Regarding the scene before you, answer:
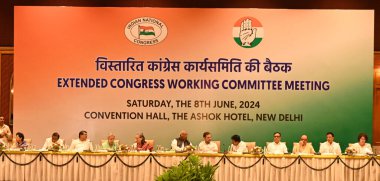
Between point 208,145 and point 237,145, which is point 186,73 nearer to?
point 208,145

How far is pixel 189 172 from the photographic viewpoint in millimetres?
5105

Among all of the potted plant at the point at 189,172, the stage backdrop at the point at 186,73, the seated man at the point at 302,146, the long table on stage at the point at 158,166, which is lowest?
the long table on stage at the point at 158,166

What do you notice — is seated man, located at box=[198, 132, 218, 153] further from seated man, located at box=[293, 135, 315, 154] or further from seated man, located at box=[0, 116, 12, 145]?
seated man, located at box=[0, 116, 12, 145]

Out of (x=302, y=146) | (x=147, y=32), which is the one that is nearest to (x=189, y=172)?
(x=302, y=146)

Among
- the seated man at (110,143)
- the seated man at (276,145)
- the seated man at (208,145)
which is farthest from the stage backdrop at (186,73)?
the seated man at (110,143)

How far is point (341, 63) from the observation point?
12.7 meters

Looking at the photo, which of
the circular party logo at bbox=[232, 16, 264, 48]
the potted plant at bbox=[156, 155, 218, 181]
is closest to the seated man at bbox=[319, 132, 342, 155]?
the circular party logo at bbox=[232, 16, 264, 48]

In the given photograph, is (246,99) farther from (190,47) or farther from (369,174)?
(369,174)

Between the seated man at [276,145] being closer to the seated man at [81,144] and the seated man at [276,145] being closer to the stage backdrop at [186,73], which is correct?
the stage backdrop at [186,73]

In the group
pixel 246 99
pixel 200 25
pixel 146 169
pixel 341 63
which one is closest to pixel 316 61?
pixel 341 63

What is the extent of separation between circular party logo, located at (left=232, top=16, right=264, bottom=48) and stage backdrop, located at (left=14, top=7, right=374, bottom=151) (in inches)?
0.7

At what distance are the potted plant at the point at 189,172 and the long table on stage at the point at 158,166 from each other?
479cm

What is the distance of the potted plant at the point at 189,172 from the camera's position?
4992mm

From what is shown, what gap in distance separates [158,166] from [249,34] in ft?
12.6
